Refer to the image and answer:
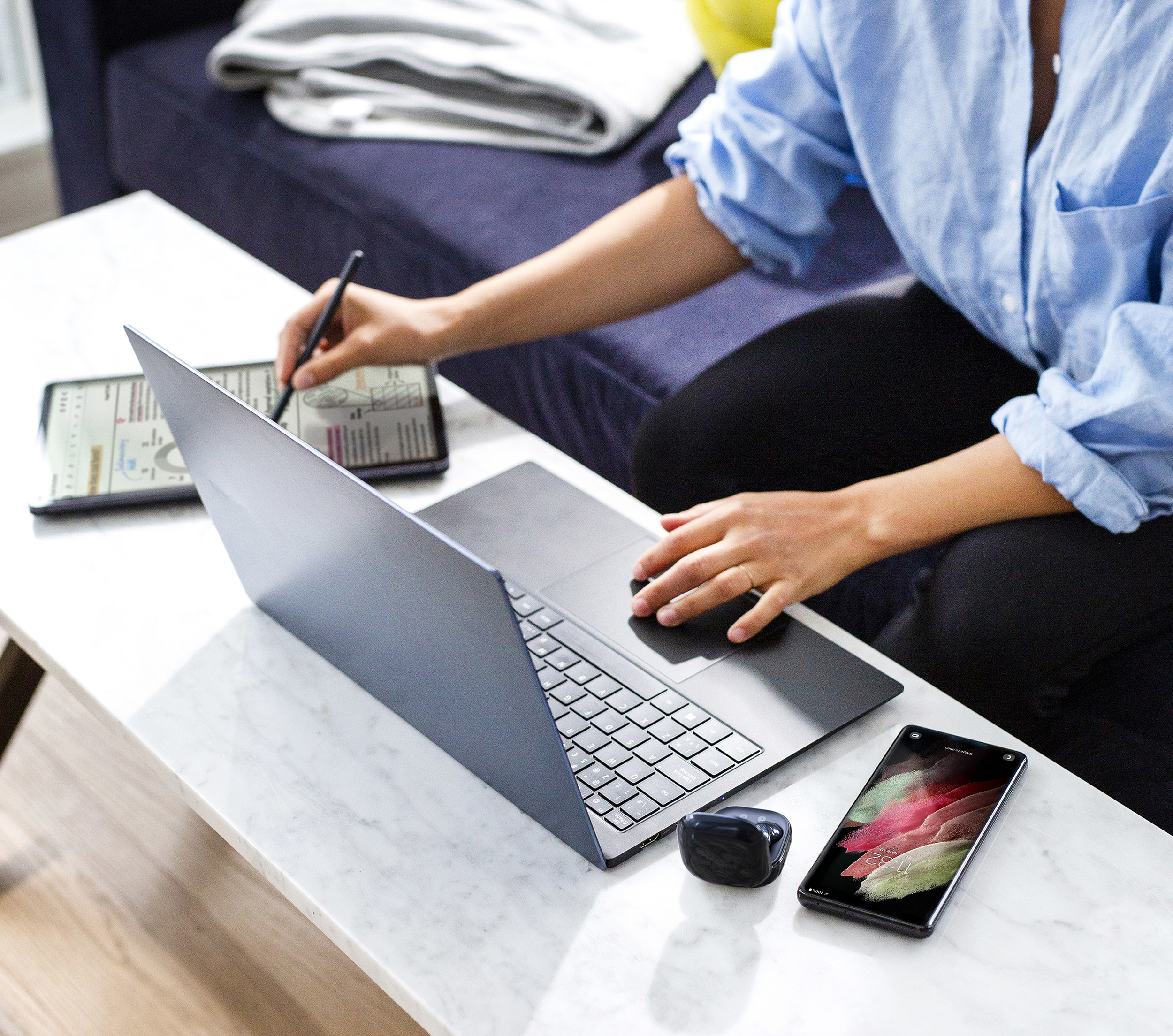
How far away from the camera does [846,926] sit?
2.02 feet

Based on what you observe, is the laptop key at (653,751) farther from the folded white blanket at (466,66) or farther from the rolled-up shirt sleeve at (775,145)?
the folded white blanket at (466,66)

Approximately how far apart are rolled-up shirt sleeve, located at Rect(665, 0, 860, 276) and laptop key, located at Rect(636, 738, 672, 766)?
54cm

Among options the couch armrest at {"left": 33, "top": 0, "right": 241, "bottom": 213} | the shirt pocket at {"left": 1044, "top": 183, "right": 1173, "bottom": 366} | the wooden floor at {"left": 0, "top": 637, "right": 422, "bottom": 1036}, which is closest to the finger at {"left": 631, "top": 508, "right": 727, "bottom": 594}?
the shirt pocket at {"left": 1044, "top": 183, "right": 1173, "bottom": 366}

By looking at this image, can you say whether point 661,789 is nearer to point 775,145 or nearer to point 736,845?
point 736,845

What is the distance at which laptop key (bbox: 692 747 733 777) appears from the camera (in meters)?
0.69

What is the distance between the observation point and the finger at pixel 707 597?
31.0 inches

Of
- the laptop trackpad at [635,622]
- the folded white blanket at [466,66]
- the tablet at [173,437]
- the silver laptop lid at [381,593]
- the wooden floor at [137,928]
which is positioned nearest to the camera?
the silver laptop lid at [381,593]

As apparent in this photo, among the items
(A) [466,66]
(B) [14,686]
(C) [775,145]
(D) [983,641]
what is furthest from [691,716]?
(A) [466,66]

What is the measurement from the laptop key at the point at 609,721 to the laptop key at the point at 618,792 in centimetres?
4

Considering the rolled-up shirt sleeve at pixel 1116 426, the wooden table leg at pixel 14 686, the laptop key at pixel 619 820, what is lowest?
the wooden table leg at pixel 14 686

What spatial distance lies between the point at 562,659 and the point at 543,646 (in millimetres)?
18

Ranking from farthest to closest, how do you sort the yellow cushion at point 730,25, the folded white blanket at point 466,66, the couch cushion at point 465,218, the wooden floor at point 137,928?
the folded white blanket at point 466,66 < the yellow cushion at point 730,25 < the couch cushion at point 465,218 < the wooden floor at point 137,928

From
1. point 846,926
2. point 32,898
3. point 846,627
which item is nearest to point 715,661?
point 846,926

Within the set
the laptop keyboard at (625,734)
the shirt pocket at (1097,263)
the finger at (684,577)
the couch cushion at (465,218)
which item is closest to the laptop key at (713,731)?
the laptop keyboard at (625,734)
